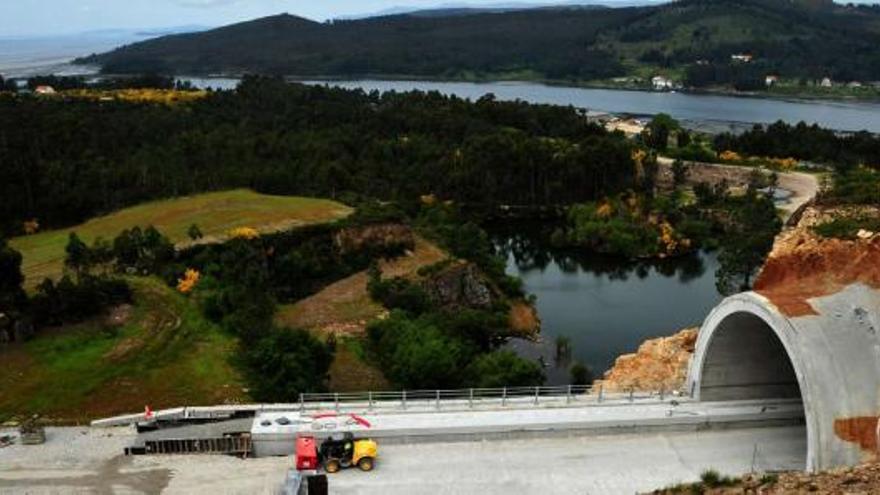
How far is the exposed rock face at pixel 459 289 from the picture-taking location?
47219 millimetres

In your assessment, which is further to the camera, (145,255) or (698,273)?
(698,273)

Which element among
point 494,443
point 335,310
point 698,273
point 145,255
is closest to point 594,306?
point 698,273

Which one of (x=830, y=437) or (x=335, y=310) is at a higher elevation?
(x=830, y=437)

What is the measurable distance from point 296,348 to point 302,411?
7.16 metres

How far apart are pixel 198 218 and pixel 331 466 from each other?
35.4m

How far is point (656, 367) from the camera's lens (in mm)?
29781

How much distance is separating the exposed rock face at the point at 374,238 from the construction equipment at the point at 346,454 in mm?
30055

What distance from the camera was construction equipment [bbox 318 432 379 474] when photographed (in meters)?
22.4

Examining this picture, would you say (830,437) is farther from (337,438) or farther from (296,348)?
(296,348)

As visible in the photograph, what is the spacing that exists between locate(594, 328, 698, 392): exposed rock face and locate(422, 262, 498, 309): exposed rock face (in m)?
16.2

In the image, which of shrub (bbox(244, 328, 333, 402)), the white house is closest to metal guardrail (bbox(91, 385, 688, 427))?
shrub (bbox(244, 328, 333, 402))

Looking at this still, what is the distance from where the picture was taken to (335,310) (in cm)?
4453

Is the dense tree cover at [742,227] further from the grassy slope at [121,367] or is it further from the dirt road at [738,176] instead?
the grassy slope at [121,367]

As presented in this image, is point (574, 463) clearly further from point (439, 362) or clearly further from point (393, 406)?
point (439, 362)
